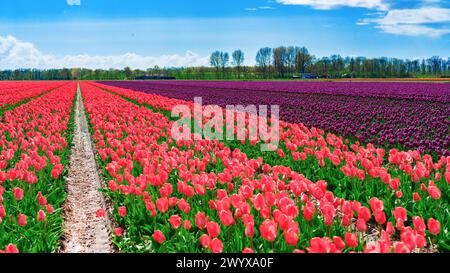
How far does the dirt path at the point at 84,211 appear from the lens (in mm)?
4883

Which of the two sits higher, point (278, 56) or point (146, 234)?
point (278, 56)

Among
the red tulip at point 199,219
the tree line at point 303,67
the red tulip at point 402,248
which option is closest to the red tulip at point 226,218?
the red tulip at point 199,219

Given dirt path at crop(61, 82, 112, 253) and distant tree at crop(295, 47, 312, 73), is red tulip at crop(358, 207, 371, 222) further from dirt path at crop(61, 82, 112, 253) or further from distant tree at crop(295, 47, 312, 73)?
distant tree at crop(295, 47, 312, 73)

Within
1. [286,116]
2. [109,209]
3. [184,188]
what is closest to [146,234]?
[184,188]

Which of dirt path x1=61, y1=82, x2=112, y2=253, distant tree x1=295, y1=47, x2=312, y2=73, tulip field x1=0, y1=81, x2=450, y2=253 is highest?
distant tree x1=295, y1=47, x2=312, y2=73

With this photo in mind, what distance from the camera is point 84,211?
6.10 metres

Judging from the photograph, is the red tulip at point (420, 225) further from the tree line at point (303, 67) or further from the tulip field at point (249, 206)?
the tree line at point (303, 67)

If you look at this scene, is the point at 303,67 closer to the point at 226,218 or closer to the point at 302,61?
the point at 302,61

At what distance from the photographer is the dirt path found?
4883mm

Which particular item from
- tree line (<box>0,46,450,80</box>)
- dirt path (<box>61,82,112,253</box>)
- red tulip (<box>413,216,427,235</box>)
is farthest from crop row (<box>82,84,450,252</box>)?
tree line (<box>0,46,450,80</box>)
